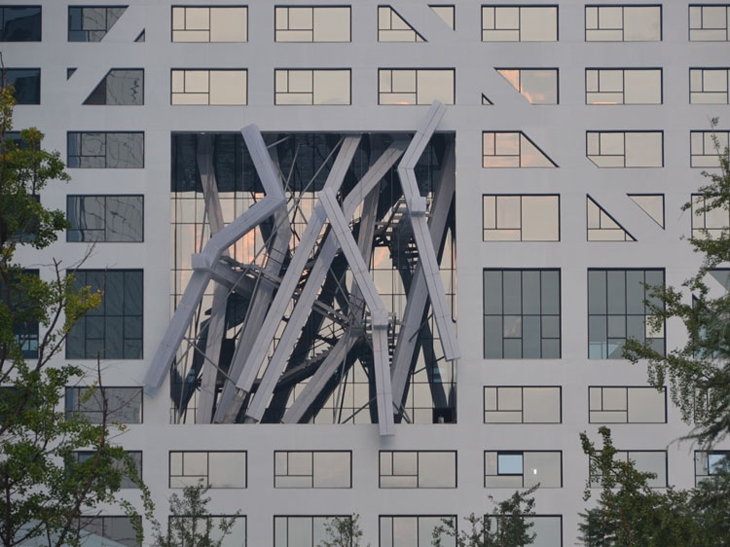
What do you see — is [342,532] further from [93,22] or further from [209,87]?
[93,22]

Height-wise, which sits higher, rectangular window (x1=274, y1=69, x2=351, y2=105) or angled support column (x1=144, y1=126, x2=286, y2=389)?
rectangular window (x1=274, y1=69, x2=351, y2=105)

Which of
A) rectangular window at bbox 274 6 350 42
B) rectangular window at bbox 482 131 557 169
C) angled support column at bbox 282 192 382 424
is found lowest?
angled support column at bbox 282 192 382 424

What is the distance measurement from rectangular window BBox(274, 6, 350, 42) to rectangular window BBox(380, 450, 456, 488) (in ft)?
64.5

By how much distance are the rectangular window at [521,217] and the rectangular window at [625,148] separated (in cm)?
297

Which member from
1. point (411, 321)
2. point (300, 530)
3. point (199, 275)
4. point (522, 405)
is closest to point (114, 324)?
point (199, 275)

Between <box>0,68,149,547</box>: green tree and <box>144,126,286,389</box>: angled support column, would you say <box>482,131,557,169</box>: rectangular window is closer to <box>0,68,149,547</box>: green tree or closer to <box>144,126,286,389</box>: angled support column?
<box>144,126,286,389</box>: angled support column

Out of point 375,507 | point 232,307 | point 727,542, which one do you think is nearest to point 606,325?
point 375,507

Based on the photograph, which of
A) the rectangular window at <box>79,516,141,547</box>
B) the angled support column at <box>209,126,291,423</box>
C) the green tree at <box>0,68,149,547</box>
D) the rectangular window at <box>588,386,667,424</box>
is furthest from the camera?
the angled support column at <box>209,126,291,423</box>

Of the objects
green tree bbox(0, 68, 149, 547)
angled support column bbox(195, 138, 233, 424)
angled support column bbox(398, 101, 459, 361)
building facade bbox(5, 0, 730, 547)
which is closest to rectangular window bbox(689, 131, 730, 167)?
building facade bbox(5, 0, 730, 547)

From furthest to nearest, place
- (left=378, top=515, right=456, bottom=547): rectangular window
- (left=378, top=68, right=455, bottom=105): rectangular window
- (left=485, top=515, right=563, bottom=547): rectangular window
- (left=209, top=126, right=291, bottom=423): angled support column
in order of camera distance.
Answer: (left=378, top=68, right=455, bottom=105): rectangular window → (left=209, top=126, right=291, bottom=423): angled support column → (left=485, top=515, right=563, bottom=547): rectangular window → (left=378, top=515, right=456, bottom=547): rectangular window

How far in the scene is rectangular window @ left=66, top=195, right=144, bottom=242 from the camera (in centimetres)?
6750

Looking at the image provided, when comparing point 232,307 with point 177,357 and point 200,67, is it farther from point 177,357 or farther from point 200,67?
point 200,67

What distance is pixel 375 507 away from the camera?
65.7m

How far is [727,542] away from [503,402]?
35.8 m
